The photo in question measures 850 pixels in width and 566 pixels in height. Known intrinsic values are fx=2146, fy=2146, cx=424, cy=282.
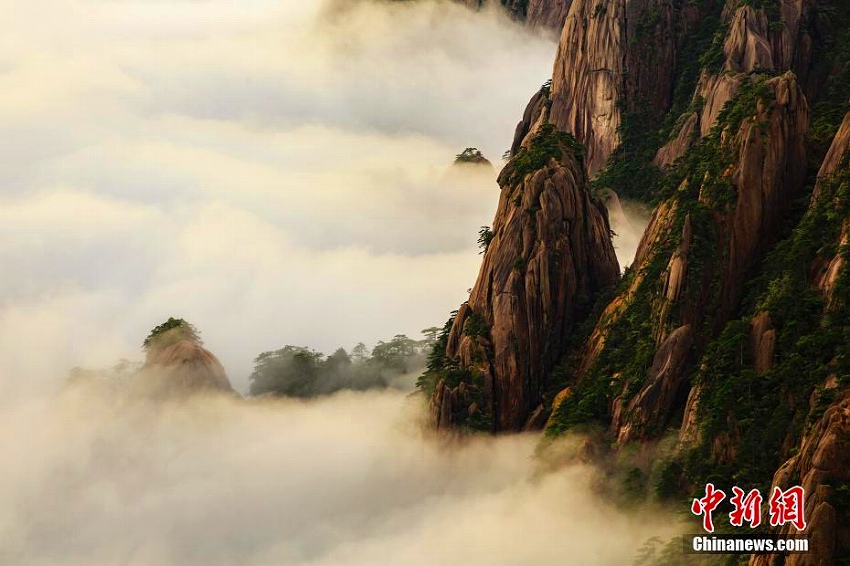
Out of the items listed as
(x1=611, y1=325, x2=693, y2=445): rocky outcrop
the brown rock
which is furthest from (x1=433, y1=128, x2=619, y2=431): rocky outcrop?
the brown rock

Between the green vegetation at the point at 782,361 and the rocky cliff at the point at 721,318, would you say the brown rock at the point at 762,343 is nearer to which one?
the rocky cliff at the point at 721,318

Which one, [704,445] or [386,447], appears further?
[386,447]

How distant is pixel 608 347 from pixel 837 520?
47298 millimetres

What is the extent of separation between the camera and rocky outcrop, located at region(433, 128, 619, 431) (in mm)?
178500

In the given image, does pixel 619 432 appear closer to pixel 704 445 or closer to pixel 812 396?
pixel 704 445

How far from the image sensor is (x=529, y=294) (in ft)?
588

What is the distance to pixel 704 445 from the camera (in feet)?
492

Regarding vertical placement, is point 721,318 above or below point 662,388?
above

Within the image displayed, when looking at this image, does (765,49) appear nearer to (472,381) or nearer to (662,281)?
(662,281)

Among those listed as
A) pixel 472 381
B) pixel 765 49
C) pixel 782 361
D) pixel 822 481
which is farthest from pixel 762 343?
pixel 765 49

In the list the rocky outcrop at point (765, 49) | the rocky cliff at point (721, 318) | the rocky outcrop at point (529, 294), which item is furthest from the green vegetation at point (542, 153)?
the rocky outcrop at point (765, 49)

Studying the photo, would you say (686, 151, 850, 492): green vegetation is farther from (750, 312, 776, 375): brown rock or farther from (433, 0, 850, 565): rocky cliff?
(750, 312, 776, 375): brown rock

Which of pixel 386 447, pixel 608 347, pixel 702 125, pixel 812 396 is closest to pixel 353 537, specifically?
pixel 386 447

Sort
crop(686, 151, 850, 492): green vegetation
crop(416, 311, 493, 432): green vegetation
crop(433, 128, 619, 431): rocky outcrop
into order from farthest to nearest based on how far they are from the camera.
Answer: crop(433, 128, 619, 431): rocky outcrop, crop(416, 311, 493, 432): green vegetation, crop(686, 151, 850, 492): green vegetation
